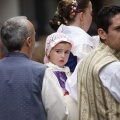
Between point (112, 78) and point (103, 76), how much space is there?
7cm

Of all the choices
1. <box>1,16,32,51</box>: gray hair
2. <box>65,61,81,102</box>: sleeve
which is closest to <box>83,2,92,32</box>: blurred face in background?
<box>65,61,81,102</box>: sleeve

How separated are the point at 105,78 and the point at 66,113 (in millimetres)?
389

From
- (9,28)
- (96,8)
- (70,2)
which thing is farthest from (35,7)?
(9,28)

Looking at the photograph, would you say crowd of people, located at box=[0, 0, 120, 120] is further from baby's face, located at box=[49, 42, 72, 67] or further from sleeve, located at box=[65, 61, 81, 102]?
baby's face, located at box=[49, 42, 72, 67]

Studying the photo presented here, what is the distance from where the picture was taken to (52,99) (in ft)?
11.6

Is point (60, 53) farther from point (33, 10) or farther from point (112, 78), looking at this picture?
point (33, 10)

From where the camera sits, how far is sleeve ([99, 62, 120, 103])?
134 inches

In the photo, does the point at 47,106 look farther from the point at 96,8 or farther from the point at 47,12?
the point at 47,12

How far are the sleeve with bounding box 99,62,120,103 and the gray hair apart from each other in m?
0.63

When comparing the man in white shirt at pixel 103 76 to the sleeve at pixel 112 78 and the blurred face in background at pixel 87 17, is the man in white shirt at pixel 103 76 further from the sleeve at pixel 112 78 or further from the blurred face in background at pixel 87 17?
the blurred face in background at pixel 87 17

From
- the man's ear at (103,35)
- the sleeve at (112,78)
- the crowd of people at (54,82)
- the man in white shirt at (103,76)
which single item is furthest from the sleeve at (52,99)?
the man's ear at (103,35)

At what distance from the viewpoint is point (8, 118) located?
3541 millimetres

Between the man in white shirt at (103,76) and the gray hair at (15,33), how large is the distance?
0.46 meters

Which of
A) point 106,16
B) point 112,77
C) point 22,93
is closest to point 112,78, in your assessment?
point 112,77
